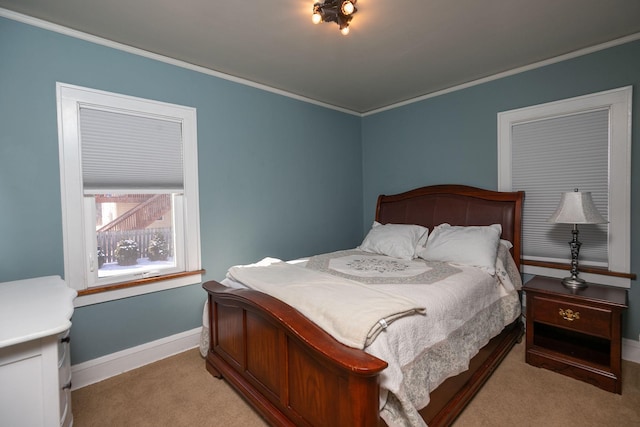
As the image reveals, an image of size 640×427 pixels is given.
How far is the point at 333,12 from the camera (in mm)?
1836

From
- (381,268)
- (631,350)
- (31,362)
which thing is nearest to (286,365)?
(31,362)

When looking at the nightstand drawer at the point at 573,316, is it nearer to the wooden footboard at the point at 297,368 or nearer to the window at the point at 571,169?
the wooden footboard at the point at 297,368

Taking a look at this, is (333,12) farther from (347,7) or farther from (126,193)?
(126,193)

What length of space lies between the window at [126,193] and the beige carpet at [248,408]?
0.67 meters

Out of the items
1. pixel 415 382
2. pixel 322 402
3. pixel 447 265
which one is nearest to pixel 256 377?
pixel 322 402

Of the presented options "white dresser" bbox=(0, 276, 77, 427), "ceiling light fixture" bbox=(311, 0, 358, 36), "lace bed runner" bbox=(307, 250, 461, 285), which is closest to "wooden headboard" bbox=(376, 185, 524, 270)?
"lace bed runner" bbox=(307, 250, 461, 285)

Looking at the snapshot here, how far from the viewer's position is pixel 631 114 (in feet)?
7.59

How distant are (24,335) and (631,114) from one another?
3791mm

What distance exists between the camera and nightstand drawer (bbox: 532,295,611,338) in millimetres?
2027

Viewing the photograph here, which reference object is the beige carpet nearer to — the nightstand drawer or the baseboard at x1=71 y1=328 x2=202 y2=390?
the baseboard at x1=71 y1=328 x2=202 y2=390

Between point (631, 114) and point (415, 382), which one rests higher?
point (631, 114)

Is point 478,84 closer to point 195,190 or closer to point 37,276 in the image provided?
point 195,190

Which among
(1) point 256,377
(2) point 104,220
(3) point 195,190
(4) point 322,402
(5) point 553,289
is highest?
(3) point 195,190

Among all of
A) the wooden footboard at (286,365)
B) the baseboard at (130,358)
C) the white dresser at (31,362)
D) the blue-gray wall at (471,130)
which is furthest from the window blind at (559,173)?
the white dresser at (31,362)
